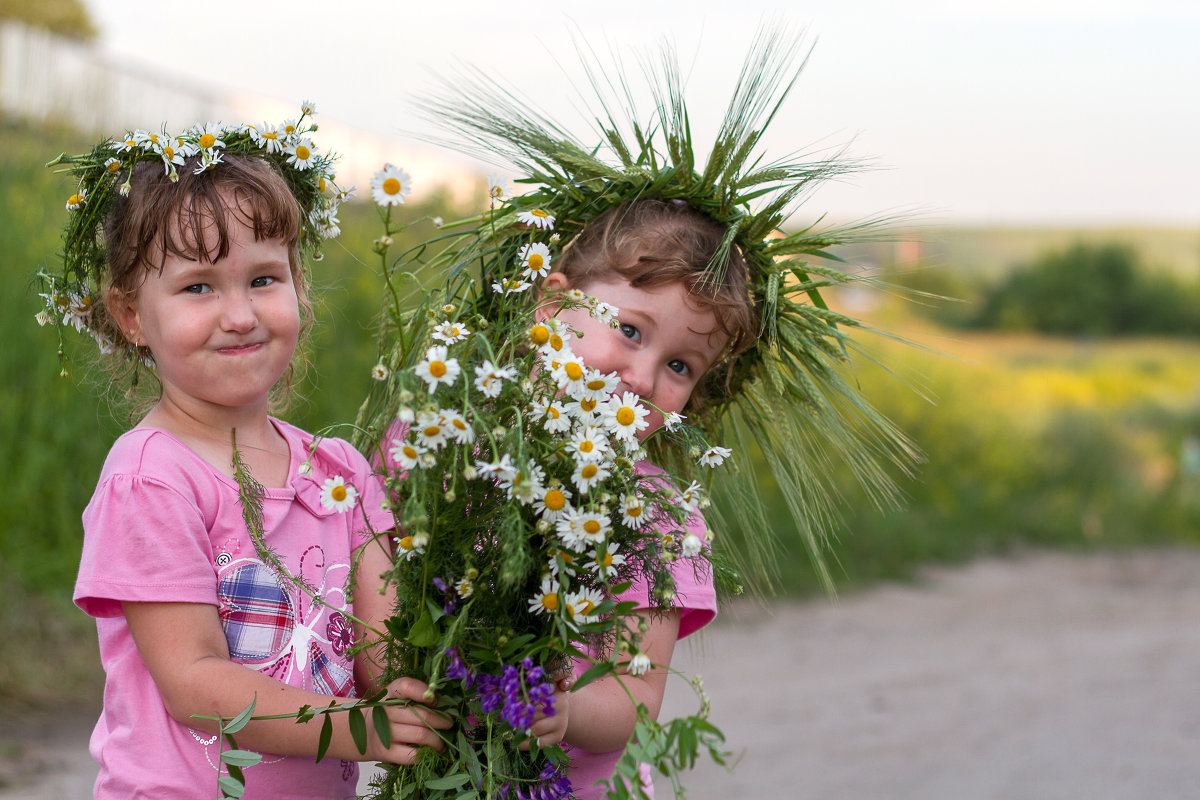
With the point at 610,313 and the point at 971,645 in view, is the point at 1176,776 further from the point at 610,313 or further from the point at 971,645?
the point at 610,313

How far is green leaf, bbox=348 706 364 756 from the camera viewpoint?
165 cm

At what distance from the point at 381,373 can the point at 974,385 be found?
1129 cm

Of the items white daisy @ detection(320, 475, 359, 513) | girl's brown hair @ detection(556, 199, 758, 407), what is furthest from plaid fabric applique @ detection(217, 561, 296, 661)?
girl's brown hair @ detection(556, 199, 758, 407)

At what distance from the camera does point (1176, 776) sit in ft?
17.7

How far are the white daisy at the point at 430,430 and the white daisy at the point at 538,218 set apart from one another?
607mm

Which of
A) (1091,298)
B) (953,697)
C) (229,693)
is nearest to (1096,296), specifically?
(1091,298)

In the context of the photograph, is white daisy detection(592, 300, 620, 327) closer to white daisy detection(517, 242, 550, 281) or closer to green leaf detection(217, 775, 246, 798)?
white daisy detection(517, 242, 550, 281)

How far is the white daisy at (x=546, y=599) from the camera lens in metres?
1.60

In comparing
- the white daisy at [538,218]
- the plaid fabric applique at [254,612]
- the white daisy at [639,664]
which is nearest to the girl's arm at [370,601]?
the plaid fabric applique at [254,612]

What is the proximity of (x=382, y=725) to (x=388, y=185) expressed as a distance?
816 millimetres

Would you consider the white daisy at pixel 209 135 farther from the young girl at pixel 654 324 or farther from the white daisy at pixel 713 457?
the white daisy at pixel 713 457

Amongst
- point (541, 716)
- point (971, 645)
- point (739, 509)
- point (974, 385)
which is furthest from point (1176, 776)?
point (974, 385)

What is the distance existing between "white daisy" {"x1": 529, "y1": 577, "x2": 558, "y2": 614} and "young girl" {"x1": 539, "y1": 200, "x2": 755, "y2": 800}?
40 cm

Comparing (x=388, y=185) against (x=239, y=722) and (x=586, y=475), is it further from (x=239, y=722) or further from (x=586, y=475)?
(x=239, y=722)
